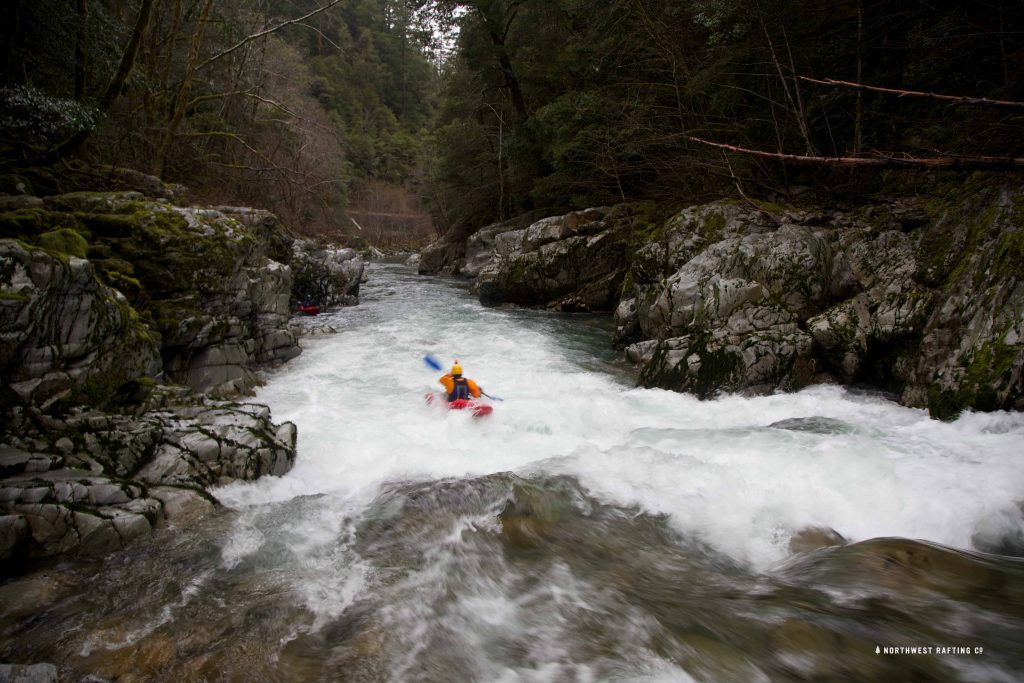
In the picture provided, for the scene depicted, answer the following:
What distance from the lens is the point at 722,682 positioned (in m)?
2.87

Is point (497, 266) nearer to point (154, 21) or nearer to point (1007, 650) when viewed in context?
point (154, 21)

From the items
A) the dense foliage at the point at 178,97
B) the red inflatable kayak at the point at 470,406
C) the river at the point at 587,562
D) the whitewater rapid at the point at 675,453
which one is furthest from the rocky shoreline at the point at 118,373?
the red inflatable kayak at the point at 470,406

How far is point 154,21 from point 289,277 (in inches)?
353

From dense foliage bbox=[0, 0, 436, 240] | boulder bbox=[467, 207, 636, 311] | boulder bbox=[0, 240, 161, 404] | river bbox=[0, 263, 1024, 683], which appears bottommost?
river bbox=[0, 263, 1024, 683]

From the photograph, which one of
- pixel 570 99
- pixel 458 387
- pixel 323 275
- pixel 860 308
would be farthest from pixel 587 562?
pixel 570 99

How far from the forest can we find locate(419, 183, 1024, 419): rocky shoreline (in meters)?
1.14

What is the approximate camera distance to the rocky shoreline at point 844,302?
5.98 m

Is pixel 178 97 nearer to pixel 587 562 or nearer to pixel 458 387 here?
pixel 458 387

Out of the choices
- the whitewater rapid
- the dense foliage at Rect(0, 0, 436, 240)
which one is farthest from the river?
the dense foliage at Rect(0, 0, 436, 240)

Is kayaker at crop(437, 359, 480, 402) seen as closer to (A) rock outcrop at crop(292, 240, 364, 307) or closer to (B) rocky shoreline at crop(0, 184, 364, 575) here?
(B) rocky shoreline at crop(0, 184, 364, 575)

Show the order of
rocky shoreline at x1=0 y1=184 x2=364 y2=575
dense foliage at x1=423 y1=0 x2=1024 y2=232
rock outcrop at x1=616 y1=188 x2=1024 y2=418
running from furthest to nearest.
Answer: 1. dense foliage at x1=423 y1=0 x2=1024 y2=232
2. rock outcrop at x1=616 y1=188 x2=1024 y2=418
3. rocky shoreline at x1=0 y1=184 x2=364 y2=575

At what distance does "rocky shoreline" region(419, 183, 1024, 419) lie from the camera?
19.6 feet

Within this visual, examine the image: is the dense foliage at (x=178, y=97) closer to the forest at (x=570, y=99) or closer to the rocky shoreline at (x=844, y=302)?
the forest at (x=570, y=99)

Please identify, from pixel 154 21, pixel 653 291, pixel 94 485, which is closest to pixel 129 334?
pixel 94 485
